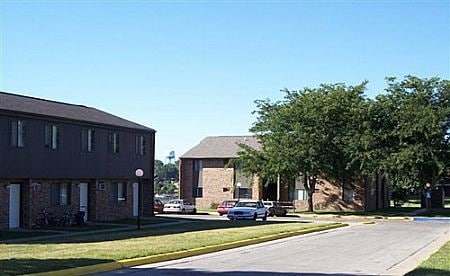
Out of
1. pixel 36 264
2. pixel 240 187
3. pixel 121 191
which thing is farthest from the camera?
pixel 240 187

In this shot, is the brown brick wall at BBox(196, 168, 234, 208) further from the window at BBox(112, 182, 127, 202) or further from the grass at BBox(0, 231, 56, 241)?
the grass at BBox(0, 231, 56, 241)

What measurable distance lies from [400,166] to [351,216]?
5.46 metres

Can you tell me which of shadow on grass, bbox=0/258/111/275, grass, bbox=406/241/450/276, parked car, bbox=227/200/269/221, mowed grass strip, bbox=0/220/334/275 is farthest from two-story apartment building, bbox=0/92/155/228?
grass, bbox=406/241/450/276

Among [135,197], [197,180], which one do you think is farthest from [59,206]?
[197,180]

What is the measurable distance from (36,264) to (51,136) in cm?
1923

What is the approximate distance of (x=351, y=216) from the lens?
56.2m

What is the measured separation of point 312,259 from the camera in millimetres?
20906

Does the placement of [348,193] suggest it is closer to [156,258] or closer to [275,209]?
[275,209]

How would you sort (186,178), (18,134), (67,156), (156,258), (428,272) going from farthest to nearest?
1. (186,178)
2. (67,156)
3. (18,134)
4. (156,258)
5. (428,272)

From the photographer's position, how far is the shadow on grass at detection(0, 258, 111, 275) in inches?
616

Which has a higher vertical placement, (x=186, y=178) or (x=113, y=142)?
(x=113, y=142)

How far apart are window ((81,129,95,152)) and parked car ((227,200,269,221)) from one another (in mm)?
11501

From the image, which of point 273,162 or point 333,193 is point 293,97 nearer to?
point 273,162

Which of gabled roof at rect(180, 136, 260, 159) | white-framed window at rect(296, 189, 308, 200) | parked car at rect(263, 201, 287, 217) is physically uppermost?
gabled roof at rect(180, 136, 260, 159)
